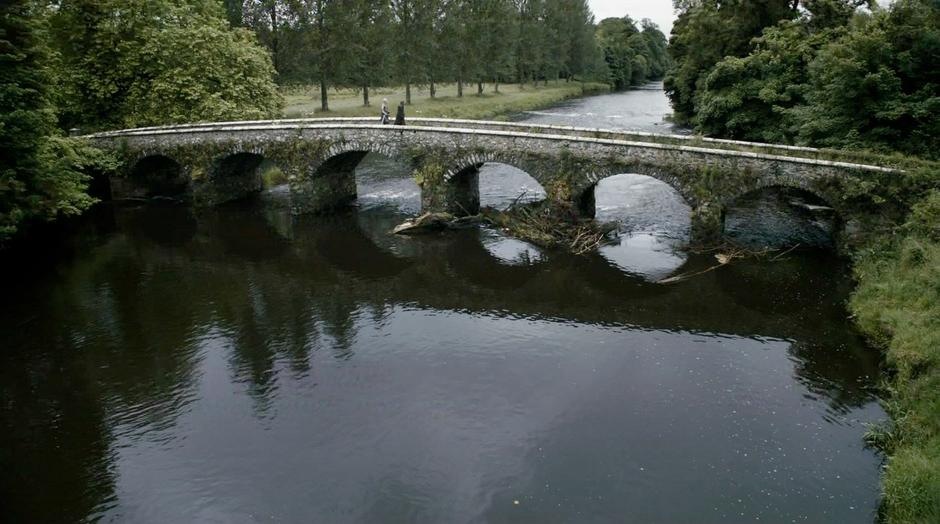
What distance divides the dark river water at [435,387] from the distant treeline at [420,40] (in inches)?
1517

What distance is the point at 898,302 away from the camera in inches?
931

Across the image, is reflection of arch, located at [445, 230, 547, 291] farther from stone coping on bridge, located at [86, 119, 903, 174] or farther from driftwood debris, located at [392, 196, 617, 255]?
stone coping on bridge, located at [86, 119, 903, 174]

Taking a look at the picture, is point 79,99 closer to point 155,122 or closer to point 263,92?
point 155,122

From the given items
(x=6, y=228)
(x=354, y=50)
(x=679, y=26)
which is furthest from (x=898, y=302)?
(x=354, y=50)

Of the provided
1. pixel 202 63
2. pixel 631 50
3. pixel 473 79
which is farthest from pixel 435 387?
pixel 631 50

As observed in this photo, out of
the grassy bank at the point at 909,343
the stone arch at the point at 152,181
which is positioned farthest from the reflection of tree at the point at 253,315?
the stone arch at the point at 152,181

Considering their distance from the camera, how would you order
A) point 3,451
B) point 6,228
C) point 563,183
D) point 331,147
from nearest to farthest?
point 3,451
point 6,228
point 563,183
point 331,147

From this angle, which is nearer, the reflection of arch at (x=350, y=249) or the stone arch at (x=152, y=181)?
the reflection of arch at (x=350, y=249)

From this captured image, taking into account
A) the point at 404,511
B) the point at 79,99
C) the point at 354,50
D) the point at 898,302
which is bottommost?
the point at 404,511

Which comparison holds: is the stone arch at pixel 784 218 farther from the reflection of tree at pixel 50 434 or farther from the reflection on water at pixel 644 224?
the reflection of tree at pixel 50 434

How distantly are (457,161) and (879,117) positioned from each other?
20875mm

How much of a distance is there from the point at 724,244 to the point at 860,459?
16.8m

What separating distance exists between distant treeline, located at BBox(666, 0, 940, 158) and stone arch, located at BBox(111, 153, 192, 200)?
1516 inches

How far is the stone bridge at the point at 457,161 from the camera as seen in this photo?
3084 centimetres
